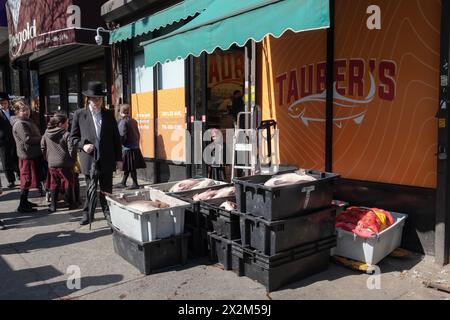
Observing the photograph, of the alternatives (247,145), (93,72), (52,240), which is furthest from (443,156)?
(93,72)

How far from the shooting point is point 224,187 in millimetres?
5297

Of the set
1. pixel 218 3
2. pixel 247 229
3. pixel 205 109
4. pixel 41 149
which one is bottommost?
pixel 247 229

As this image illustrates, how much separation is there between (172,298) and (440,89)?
333 cm

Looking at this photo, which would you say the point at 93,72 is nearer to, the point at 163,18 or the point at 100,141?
the point at 163,18

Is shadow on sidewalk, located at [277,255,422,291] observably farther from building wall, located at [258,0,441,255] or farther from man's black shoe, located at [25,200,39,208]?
man's black shoe, located at [25,200,39,208]

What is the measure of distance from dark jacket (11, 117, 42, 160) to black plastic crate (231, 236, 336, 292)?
4.44m

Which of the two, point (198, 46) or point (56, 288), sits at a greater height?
point (198, 46)

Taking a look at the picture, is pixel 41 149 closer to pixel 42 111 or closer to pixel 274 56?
pixel 274 56

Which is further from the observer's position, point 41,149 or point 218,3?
point 41,149

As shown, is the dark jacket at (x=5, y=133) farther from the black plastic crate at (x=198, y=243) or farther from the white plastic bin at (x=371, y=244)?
the white plastic bin at (x=371, y=244)

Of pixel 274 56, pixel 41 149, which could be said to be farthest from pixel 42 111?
pixel 274 56

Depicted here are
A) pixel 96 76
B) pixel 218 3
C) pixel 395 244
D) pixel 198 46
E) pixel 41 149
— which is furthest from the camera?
pixel 96 76

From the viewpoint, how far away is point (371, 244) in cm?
419

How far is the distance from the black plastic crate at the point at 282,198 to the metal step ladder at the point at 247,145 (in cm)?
223
